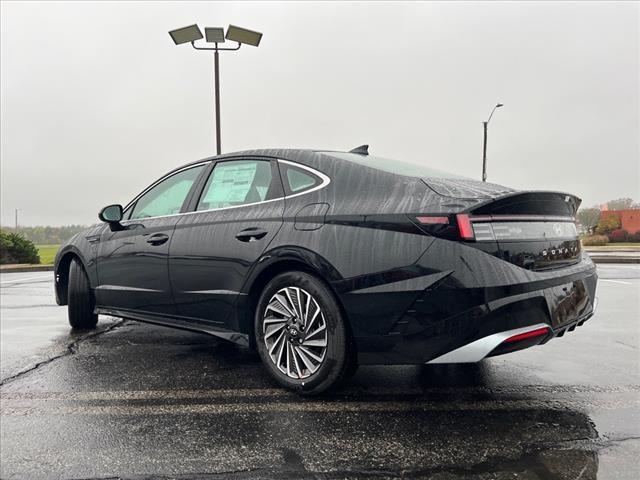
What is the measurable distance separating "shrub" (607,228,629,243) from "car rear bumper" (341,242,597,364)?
32.8 m

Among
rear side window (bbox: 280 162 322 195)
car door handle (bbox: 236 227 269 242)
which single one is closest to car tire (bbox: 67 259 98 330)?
car door handle (bbox: 236 227 269 242)

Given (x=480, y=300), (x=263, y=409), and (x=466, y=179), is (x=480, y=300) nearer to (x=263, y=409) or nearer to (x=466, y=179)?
(x=466, y=179)

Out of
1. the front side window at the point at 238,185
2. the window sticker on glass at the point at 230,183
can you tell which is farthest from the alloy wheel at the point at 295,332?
the window sticker on glass at the point at 230,183

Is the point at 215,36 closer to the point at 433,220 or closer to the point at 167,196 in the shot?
the point at 167,196

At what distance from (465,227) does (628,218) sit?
112 ft

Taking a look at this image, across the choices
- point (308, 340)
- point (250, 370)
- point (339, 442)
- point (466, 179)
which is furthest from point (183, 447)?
point (466, 179)

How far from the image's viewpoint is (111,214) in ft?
15.5

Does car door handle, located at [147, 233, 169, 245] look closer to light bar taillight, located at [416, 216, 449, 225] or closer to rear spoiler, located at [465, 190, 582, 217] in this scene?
light bar taillight, located at [416, 216, 449, 225]

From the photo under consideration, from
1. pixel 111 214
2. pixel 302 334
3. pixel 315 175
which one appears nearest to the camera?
pixel 302 334

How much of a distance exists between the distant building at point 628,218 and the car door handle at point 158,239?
3361 centimetres

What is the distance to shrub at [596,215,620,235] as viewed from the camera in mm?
31506

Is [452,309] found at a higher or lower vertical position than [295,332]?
higher

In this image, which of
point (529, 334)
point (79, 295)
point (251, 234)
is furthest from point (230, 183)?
point (79, 295)

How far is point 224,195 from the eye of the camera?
384 cm
